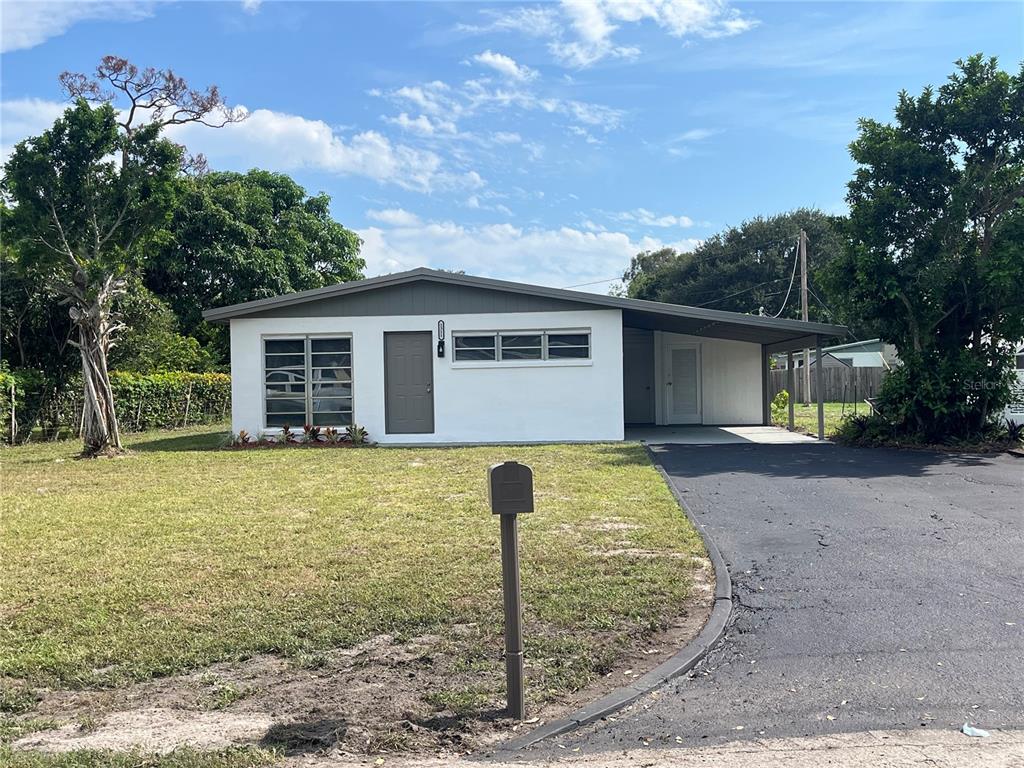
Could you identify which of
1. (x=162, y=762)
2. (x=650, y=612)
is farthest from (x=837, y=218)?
(x=162, y=762)

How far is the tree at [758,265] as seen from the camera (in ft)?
151

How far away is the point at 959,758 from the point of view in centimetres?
335

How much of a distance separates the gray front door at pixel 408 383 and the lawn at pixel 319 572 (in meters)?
5.57

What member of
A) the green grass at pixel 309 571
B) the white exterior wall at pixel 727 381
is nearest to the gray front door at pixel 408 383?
the green grass at pixel 309 571

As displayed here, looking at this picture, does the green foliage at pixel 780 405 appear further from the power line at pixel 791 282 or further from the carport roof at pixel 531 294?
the power line at pixel 791 282

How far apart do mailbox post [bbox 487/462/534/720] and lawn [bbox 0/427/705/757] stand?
0.83 feet

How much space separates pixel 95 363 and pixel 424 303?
6199 mm

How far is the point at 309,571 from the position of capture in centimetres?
625

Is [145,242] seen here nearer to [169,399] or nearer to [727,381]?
[169,399]

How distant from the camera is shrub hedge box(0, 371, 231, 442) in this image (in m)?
17.0

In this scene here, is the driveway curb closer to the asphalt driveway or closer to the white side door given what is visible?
the asphalt driveway

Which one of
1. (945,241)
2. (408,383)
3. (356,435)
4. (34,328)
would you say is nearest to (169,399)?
(34,328)

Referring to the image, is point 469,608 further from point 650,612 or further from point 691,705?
point 691,705

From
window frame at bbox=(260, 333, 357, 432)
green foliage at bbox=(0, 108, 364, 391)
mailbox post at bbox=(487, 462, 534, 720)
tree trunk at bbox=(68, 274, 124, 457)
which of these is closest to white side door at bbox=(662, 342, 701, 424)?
window frame at bbox=(260, 333, 357, 432)
